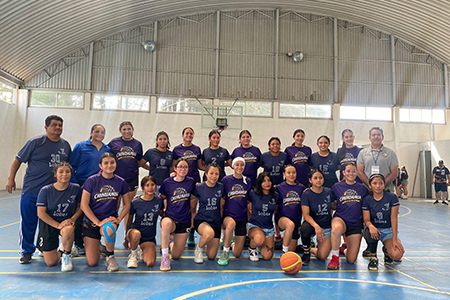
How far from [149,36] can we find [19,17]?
6.34m

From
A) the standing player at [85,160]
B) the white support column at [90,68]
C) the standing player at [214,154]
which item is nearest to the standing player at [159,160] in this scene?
the standing player at [214,154]

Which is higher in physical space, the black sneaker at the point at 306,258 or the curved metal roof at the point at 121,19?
the curved metal roof at the point at 121,19

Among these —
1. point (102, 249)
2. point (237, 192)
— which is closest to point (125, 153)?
point (102, 249)

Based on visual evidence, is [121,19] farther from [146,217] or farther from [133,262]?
[133,262]

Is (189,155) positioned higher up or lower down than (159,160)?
higher up

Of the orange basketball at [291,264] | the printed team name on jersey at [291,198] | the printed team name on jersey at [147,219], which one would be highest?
the printed team name on jersey at [291,198]

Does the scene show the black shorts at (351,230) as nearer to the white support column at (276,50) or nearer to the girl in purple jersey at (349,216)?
the girl in purple jersey at (349,216)

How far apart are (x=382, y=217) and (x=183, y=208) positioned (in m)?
3.04

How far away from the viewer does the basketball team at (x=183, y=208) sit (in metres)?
3.93

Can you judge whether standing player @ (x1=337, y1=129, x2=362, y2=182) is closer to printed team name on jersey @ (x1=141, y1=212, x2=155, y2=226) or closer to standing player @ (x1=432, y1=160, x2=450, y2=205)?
printed team name on jersey @ (x1=141, y1=212, x2=155, y2=226)

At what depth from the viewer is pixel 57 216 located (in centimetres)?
393

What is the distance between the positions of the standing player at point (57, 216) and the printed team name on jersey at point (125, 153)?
1.19m

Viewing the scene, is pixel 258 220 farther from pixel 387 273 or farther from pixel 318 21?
pixel 318 21

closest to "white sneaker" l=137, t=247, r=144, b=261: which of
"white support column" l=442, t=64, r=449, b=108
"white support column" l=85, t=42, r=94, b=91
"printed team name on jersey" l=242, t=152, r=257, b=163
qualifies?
"printed team name on jersey" l=242, t=152, r=257, b=163
